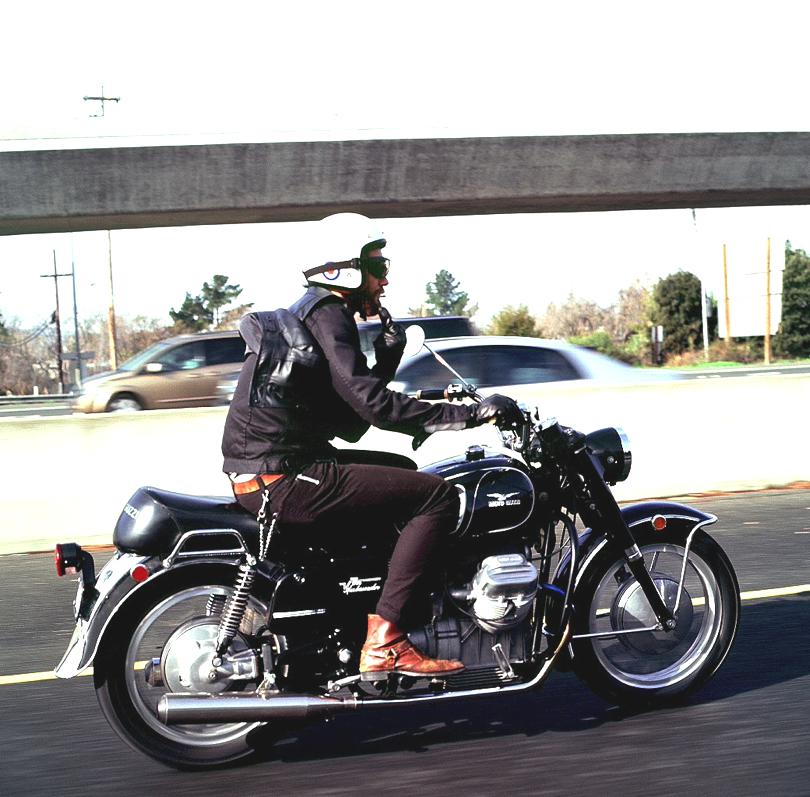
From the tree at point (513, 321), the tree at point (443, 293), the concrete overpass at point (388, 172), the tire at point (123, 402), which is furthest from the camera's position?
the tree at point (443, 293)

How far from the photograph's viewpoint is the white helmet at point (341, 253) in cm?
468

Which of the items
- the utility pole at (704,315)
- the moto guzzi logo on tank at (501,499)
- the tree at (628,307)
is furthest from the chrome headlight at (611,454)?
the tree at (628,307)

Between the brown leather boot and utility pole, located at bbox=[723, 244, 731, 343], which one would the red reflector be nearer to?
the brown leather boot

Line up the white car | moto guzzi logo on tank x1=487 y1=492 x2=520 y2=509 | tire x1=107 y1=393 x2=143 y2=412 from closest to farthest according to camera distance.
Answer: moto guzzi logo on tank x1=487 y1=492 x2=520 y2=509 < the white car < tire x1=107 y1=393 x2=143 y2=412

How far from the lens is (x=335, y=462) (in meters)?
4.66

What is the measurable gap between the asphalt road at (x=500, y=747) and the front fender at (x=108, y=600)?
43 centimetres

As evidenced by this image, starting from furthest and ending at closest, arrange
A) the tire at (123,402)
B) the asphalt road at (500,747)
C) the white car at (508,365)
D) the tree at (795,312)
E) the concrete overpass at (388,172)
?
the tree at (795,312)
the tire at (123,402)
the concrete overpass at (388,172)
the white car at (508,365)
the asphalt road at (500,747)

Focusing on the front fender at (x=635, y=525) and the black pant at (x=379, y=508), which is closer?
the black pant at (x=379, y=508)

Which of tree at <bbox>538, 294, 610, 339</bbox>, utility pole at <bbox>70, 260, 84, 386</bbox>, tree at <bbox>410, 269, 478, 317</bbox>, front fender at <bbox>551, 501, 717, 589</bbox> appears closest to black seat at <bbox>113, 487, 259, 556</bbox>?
front fender at <bbox>551, 501, 717, 589</bbox>

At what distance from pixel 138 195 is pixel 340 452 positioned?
15401 millimetres

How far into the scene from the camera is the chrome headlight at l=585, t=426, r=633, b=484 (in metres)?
5.04

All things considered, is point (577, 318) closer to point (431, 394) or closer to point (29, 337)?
point (29, 337)

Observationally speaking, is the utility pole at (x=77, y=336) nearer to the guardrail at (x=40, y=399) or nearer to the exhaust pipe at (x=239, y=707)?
the guardrail at (x=40, y=399)

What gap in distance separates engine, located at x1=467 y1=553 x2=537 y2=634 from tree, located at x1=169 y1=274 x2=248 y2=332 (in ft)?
297
